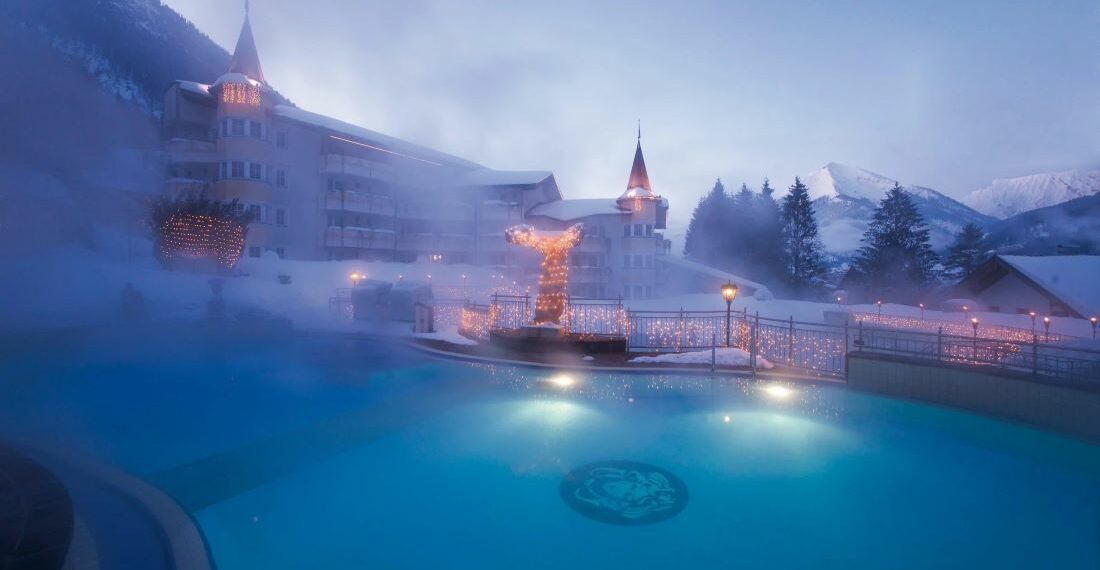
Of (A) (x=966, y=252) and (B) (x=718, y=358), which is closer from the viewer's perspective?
(B) (x=718, y=358)

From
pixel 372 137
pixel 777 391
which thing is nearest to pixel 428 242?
pixel 372 137

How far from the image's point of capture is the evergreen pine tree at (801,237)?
186 ft

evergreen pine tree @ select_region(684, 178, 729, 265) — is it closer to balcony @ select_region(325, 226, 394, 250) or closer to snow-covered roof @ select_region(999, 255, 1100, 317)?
snow-covered roof @ select_region(999, 255, 1100, 317)

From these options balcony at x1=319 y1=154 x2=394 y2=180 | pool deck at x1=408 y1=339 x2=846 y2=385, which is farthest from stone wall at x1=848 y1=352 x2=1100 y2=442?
balcony at x1=319 y1=154 x2=394 y2=180

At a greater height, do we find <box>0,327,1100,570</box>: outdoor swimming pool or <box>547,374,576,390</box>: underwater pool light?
<box>547,374,576,390</box>: underwater pool light

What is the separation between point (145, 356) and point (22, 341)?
3389 mm

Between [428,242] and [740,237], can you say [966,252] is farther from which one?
[428,242]

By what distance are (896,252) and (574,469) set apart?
54750mm

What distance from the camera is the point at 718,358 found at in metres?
14.5

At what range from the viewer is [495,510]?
7047 mm

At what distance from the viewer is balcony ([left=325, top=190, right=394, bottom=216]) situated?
35.8 metres

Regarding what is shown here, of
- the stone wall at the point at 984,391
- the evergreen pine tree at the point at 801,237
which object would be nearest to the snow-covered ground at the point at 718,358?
the stone wall at the point at 984,391

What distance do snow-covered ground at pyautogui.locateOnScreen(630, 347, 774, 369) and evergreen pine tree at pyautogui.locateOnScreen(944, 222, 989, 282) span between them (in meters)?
50.1

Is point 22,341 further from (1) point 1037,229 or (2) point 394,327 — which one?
(1) point 1037,229
